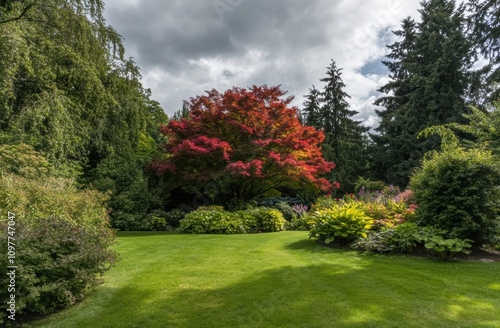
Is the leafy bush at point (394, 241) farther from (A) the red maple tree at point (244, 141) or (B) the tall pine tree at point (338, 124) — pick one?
(B) the tall pine tree at point (338, 124)

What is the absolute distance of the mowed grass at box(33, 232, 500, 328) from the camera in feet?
9.39

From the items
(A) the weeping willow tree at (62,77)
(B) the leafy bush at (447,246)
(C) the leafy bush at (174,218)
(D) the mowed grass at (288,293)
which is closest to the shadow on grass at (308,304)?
(D) the mowed grass at (288,293)

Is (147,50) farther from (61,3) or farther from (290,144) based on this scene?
(290,144)

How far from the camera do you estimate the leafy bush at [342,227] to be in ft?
20.5

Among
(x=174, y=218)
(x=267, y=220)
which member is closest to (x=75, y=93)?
(x=174, y=218)

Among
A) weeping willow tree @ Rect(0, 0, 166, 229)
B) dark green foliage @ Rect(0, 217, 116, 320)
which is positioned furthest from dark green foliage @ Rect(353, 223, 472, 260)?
weeping willow tree @ Rect(0, 0, 166, 229)

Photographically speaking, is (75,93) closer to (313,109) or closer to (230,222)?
(230,222)

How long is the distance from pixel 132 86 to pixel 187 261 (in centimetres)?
→ 888

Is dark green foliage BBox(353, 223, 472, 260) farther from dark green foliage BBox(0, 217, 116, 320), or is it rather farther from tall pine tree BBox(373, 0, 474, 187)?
tall pine tree BBox(373, 0, 474, 187)

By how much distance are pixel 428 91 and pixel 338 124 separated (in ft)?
17.9

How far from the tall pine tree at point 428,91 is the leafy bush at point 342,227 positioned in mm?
11182

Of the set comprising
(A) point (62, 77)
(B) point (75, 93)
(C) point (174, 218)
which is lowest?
(C) point (174, 218)

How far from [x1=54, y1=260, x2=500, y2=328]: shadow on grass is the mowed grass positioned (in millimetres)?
10

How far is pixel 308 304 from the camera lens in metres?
3.18
